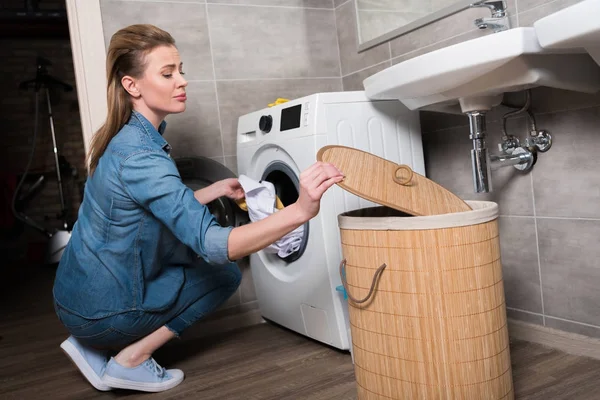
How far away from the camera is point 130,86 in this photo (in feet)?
5.32

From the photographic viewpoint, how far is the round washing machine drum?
2244 millimetres

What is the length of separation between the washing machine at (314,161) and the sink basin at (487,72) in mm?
239

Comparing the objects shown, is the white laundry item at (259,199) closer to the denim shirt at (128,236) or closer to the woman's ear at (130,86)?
the denim shirt at (128,236)

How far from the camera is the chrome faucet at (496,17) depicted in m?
1.69

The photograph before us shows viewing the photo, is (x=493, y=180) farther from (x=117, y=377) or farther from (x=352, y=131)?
(x=117, y=377)

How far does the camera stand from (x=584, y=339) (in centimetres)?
170

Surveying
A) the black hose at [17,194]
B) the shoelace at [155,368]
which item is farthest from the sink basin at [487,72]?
the black hose at [17,194]

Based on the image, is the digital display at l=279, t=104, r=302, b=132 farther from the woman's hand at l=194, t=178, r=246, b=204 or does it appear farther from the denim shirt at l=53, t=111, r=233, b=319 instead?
the denim shirt at l=53, t=111, r=233, b=319

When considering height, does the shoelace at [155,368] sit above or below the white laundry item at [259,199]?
below

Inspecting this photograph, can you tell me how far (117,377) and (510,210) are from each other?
55.5 inches

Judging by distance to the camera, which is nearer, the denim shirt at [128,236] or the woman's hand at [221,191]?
the denim shirt at [128,236]

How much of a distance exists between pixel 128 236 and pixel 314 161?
63 centimetres

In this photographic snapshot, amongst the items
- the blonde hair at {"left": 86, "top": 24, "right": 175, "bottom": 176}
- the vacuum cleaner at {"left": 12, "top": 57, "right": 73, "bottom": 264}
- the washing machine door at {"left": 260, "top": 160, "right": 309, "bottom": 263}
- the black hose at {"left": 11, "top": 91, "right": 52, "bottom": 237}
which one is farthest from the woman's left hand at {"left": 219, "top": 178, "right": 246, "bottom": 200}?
the black hose at {"left": 11, "top": 91, "right": 52, "bottom": 237}

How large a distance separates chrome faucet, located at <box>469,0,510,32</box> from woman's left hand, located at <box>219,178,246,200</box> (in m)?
0.93
